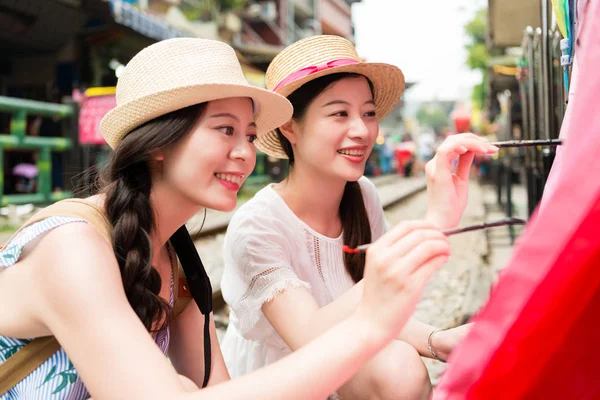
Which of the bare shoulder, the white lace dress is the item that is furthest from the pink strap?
the bare shoulder

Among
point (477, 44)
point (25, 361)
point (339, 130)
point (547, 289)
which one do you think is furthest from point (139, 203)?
point (477, 44)

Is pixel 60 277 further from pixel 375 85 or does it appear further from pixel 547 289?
pixel 375 85

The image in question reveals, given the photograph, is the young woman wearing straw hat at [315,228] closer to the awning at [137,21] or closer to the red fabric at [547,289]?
the red fabric at [547,289]

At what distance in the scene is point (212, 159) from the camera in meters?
1.55

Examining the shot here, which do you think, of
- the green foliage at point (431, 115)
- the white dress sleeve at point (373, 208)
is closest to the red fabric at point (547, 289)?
the white dress sleeve at point (373, 208)

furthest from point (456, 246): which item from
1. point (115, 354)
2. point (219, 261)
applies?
point (115, 354)

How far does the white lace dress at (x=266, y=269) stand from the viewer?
6.92 feet

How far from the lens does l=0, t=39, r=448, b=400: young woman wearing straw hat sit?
1.08 m

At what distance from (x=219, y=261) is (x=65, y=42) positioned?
21.7ft

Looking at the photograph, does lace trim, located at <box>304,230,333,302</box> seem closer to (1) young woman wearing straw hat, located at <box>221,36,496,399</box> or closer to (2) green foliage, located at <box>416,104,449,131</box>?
(1) young woman wearing straw hat, located at <box>221,36,496,399</box>

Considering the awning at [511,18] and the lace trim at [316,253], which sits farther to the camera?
the awning at [511,18]

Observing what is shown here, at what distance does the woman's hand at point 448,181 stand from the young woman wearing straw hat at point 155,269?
322mm

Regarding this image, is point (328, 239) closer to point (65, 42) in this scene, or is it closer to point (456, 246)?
point (456, 246)

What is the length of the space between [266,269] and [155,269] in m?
0.59
